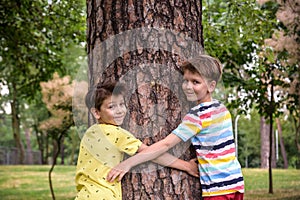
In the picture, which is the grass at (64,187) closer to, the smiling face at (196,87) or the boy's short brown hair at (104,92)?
the smiling face at (196,87)

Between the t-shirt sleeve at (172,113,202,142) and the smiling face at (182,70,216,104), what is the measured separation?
0.42ft

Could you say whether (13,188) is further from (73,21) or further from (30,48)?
(73,21)

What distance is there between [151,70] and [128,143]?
434mm

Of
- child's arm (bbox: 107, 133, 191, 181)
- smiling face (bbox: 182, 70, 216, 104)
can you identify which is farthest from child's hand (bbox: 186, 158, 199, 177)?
smiling face (bbox: 182, 70, 216, 104)

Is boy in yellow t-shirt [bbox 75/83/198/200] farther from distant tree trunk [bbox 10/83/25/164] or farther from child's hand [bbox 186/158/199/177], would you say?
distant tree trunk [bbox 10/83/25/164]

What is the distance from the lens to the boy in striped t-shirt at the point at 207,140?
8.14 feet

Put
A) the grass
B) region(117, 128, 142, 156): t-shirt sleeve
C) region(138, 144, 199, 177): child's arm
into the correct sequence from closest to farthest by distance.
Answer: region(117, 128, 142, 156): t-shirt sleeve
region(138, 144, 199, 177): child's arm
the grass

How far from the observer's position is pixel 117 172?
2471 millimetres

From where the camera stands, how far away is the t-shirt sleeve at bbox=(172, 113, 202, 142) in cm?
247

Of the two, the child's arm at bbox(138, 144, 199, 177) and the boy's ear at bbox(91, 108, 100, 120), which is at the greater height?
the boy's ear at bbox(91, 108, 100, 120)

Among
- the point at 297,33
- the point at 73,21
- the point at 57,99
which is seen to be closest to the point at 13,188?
the point at 57,99

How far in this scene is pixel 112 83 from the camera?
2.57m

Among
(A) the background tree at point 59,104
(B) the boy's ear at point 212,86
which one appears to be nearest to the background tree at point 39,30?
(A) the background tree at point 59,104

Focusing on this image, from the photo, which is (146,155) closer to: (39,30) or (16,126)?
(39,30)
